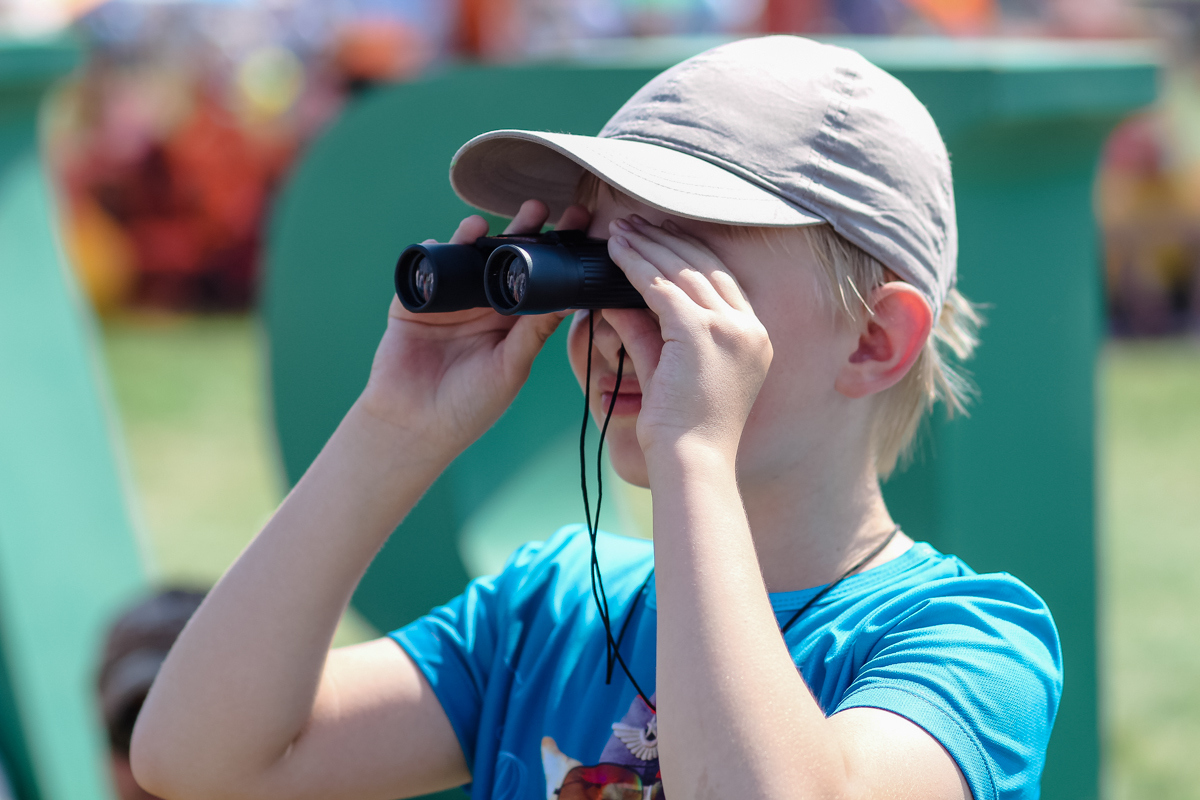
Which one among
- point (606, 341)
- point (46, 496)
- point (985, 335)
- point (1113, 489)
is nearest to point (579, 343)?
point (606, 341)

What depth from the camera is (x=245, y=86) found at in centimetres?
1194

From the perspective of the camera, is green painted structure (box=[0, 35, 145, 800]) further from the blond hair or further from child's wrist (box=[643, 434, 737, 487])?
child's wrist (box=[643, 434, 737, 487])

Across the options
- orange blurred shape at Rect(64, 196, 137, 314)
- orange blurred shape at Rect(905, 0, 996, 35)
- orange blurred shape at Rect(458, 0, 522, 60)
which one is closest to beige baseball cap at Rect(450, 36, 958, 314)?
orange blurred shape at Rect(905, 0, 996, 35)

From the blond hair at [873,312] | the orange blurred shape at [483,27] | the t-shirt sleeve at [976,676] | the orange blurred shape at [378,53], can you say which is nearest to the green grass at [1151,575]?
the blond hair at [873,312]

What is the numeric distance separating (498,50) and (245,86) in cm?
319

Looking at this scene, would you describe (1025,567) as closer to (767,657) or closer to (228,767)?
(767,657)

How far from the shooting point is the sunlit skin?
45.4 inches

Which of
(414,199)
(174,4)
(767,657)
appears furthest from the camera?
(174,4)

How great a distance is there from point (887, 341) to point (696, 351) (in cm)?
33

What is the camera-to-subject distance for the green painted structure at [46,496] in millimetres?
3188

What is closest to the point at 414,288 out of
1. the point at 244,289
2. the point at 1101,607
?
the point at 1101,607

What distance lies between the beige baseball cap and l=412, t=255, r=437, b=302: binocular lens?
162 millimetres

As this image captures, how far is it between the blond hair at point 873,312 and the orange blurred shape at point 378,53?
1003cm

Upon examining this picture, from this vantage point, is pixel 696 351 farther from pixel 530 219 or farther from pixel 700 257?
pixel 530 219
